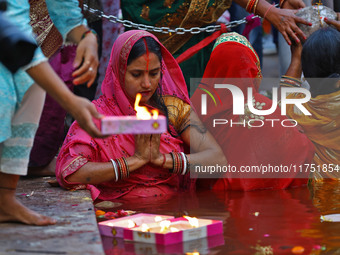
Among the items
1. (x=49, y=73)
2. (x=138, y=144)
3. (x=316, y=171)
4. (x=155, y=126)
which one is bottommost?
(x=316, y=171)

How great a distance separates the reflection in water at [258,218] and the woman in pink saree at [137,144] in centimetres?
15

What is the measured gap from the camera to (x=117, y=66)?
418 centimetres

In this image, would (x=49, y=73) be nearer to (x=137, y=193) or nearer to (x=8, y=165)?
(x=8, y=165)

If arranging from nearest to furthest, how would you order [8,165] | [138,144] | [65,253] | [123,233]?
1. [65,253]
2. [8,165]
3. [123,233]
4. [138,144]

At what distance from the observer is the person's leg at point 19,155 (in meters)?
2.79

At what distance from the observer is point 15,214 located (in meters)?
2.87

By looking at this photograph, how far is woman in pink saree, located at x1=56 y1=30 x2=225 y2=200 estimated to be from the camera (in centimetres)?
393

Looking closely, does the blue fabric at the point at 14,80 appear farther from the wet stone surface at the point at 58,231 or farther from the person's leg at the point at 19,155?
the wet stone surface at the point at 58,231

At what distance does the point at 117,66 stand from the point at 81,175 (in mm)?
770

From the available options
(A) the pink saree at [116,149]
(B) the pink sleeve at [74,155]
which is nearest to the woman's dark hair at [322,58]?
(A) the pink saree at [116,149]

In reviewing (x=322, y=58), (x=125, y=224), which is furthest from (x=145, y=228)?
(x=322, y=58)

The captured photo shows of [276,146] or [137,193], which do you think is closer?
[137,193]

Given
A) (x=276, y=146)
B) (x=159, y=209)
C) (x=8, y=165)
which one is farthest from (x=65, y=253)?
(x=276, y=146)

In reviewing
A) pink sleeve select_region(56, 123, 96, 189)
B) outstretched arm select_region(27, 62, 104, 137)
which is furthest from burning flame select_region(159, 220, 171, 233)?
pink sleeve select_region(56, 123, 96, 189)
